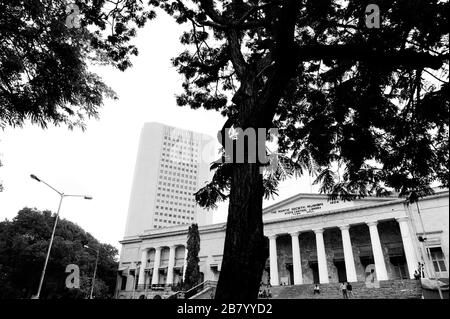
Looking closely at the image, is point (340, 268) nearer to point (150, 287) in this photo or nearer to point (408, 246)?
point (408, 246)

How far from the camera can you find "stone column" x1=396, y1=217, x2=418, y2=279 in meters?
25.7

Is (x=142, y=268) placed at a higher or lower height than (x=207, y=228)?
lower

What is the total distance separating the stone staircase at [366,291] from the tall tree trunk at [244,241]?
21.1 meters

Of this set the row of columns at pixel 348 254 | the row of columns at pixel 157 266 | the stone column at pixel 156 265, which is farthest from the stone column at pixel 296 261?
the stone column at pixel 156 265

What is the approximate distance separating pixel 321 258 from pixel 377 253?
5385 millimetres

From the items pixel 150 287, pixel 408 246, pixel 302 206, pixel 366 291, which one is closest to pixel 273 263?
pixel 302 206

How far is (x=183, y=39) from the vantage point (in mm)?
6508

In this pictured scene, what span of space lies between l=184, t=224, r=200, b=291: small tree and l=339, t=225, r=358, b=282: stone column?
47.6 feet

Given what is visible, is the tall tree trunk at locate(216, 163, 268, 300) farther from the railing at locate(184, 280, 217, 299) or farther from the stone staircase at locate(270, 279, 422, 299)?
the railing at locate(184, 280, 217, 299)

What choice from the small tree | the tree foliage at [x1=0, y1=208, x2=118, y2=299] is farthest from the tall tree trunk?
the tree foliage at [x1=0, y1=208, x2=118, y2=299]

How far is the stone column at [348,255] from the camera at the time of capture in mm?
28014

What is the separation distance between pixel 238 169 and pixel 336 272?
33694mm

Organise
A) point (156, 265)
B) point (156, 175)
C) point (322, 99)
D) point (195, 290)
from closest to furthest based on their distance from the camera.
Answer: point (322, 99) → point (195, 290) → point (156, 265) → point (156, 175)

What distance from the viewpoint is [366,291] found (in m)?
21.6
